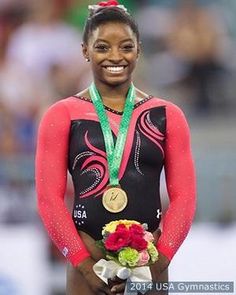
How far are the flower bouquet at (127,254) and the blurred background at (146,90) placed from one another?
8.10 feet

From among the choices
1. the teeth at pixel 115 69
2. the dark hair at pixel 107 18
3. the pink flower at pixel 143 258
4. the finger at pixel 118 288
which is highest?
the dark hair at pixel 107 18

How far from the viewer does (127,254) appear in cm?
412

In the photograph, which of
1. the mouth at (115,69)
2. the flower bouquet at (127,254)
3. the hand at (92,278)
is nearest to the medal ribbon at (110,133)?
the mouth at (115,69)

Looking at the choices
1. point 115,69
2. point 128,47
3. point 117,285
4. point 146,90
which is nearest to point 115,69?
point 115,69

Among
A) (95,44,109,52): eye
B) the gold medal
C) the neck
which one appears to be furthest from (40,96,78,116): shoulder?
the gold medal

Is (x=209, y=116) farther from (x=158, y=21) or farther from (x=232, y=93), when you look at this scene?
(x=158, y=21)

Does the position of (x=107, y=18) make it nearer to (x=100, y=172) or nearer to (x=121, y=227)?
(x=100, y=172)

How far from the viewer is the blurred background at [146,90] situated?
6.91 m

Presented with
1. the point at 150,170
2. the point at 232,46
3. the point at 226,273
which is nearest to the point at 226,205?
the point at 226,273

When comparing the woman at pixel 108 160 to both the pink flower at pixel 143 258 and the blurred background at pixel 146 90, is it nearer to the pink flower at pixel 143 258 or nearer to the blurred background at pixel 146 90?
the pink flower at pixel 143 258

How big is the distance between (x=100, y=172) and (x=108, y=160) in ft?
0.20

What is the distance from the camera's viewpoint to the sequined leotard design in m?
4.28

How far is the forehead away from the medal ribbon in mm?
239

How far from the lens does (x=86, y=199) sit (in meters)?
4.32
